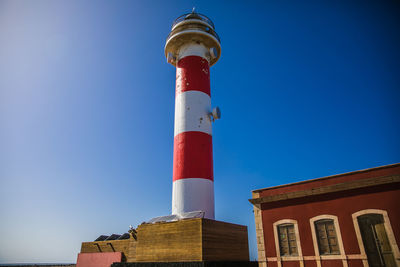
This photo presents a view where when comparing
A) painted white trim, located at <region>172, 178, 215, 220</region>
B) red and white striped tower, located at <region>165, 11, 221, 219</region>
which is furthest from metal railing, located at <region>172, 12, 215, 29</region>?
painted white trim, located at <region>172, 178, 215, 220</region>

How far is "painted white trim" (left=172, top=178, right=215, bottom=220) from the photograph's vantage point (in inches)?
539

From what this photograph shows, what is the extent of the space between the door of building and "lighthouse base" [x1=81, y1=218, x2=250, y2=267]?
5980 millimetres

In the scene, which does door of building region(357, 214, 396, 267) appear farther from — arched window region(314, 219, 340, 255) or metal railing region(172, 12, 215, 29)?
metal railing region(172, 12, 215, 29)

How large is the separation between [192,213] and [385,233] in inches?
312

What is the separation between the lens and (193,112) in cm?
1586

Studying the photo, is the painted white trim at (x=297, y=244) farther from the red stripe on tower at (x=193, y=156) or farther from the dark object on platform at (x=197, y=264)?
the red stripe on tower at (x=193, y=156)

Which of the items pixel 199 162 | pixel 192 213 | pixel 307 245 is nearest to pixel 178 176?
pixel 199 162

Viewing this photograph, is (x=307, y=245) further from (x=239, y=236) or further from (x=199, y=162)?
(x=199, y=162)

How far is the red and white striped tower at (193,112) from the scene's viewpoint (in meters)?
14.1

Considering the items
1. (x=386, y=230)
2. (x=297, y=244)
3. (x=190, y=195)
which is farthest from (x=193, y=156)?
(x=386, y=230)

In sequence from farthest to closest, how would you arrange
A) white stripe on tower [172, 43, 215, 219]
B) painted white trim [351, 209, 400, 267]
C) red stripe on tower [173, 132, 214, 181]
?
red stripe on tower [173, 132, 214, 181], white stripe on tower [172, 43, 215, 219], painted white trim [351, 209, 400, 267]

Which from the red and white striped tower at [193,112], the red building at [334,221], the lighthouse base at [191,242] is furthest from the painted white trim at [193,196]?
the red building at [334,221]

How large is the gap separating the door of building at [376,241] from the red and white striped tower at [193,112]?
Answer: 7.54 m

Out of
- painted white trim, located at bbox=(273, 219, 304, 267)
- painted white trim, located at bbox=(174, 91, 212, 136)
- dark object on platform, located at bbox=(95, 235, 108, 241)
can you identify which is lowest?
painted white trim, located at bbox=(273, 219, 304, 267)
